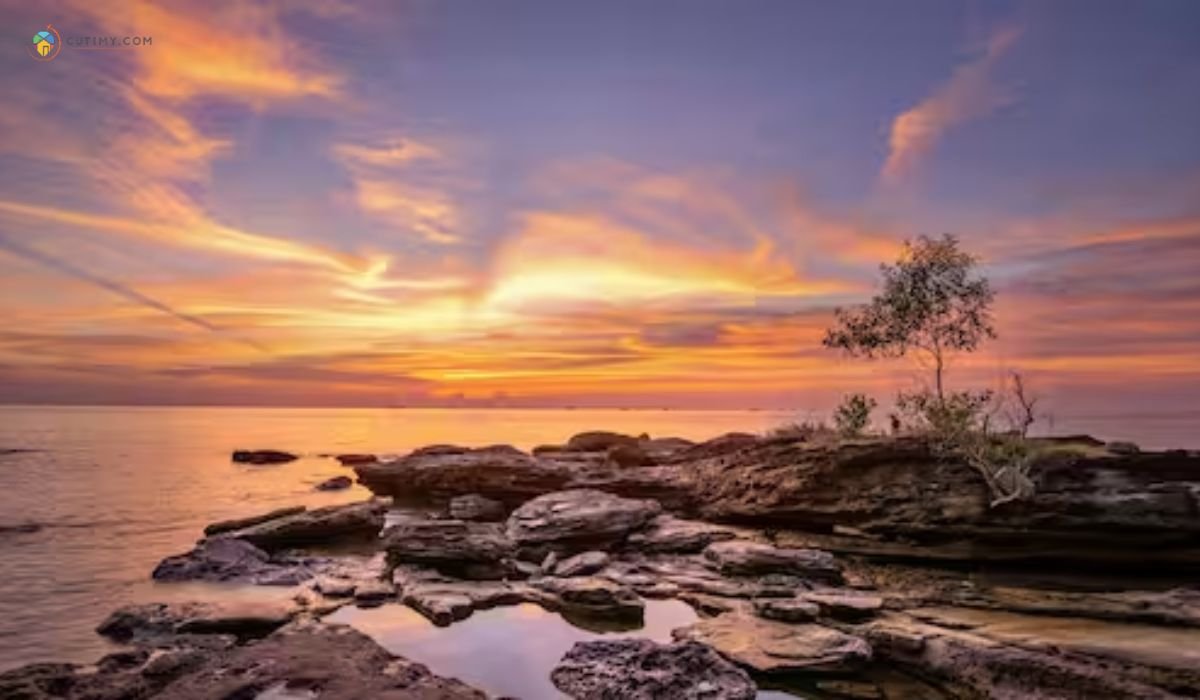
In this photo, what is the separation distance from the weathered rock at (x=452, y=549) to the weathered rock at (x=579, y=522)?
2.44 meters

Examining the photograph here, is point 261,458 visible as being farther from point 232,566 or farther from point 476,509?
point 232,566

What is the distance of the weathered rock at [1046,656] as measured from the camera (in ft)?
50.6

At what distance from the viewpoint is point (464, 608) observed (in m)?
21.7

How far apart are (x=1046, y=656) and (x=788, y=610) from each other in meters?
6.09

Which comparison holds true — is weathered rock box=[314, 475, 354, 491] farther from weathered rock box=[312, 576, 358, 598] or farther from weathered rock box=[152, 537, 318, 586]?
weathered rock box=[312, 576, 358, 598]

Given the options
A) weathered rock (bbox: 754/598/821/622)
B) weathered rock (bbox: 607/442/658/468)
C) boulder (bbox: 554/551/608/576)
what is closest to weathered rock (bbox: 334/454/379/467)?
weathered rock (bbox: 607/442/658/468)

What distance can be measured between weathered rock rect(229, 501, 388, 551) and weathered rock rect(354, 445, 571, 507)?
24.2 feet

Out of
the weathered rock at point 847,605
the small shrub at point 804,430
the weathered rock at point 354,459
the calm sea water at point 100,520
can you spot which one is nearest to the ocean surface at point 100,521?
the calm sea water at point 100,520

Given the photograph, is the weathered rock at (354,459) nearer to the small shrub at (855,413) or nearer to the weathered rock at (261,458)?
the weathered rock at (261,458)

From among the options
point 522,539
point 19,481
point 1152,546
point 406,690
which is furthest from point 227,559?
point 19,481

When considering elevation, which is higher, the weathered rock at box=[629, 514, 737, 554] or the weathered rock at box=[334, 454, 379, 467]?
the weathered rock at box=[629, 514, 737, 554]

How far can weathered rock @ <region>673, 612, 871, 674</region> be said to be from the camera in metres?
17.1

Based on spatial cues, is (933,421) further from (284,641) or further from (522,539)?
(284,641)

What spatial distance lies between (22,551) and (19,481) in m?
34.7
